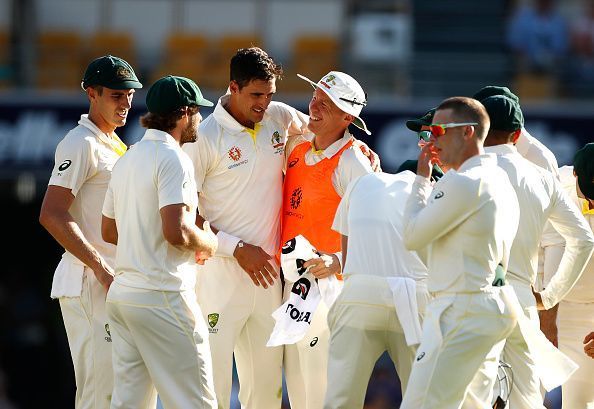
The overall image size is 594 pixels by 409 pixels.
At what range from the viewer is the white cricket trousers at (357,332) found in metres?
6.06

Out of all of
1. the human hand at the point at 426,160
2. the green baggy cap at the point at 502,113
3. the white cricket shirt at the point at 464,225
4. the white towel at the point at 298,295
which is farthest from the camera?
the white towel at the point at 298,295

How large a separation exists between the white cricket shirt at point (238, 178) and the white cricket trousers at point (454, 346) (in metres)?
1.72

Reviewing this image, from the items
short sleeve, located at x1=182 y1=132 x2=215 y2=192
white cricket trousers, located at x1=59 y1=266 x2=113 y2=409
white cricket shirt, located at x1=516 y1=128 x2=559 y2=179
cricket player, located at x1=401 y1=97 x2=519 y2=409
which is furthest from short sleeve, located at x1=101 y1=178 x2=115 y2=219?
white cricket shirt, located at x1=516 y1=128 x2=559 y2=179

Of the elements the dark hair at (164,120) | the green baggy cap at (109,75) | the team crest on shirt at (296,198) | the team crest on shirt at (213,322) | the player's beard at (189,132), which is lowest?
the team crest on shirt at (213,322)

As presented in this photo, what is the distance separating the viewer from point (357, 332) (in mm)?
6078

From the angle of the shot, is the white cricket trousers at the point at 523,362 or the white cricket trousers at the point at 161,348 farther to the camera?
the white cricket trousers at the point at 523,362

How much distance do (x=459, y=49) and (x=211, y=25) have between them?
323 cm

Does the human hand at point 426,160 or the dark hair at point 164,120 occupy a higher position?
the dark hair at point 164,120

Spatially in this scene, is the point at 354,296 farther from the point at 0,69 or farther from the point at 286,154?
the point at 0,69

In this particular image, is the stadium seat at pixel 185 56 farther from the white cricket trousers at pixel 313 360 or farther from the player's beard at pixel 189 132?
the player's beard at pixel 189 132

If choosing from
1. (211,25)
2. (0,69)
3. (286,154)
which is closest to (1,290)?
(0,69)

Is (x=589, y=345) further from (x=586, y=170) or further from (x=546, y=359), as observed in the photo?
(x=586, y=170)

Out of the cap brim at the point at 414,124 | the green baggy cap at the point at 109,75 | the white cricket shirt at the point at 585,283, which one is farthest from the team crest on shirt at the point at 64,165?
the white cricket shirt at the point at 585,283

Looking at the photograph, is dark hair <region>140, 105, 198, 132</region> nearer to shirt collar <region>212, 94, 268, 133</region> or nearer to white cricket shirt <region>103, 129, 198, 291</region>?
white cricket shirt <region>103, 129, 198, 291</region>
